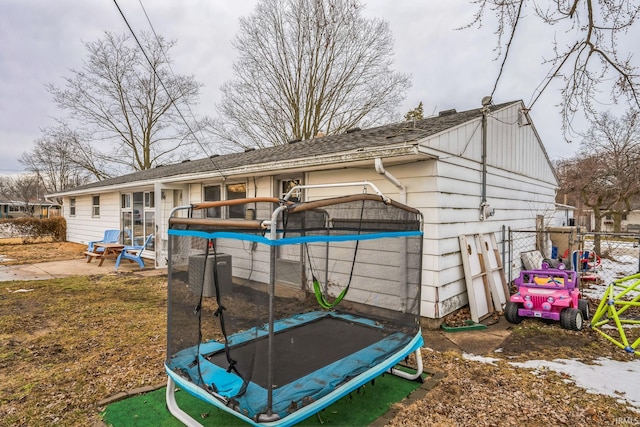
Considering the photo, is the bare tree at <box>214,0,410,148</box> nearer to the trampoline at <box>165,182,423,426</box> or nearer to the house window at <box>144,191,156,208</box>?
the house window at <box>144,191,156,208</box>

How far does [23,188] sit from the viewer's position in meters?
35.1

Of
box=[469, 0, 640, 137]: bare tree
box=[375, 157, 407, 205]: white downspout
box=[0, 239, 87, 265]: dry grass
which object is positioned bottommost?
box=[0, 239, 87, 265]: dry grass

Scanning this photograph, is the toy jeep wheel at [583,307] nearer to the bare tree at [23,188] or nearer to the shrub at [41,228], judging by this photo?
the shrub at [41,228]

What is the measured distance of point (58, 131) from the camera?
2017 cm

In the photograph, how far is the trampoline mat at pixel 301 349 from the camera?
7.32 ft

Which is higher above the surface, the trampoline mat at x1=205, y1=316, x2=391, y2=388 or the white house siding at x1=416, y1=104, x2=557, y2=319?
the white house siding at x1=416, y1=104, x2=557, y2=319

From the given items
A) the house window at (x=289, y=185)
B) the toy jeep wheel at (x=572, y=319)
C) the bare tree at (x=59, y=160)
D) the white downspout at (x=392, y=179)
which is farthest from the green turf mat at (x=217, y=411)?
the bare tree at (x=59, y=160)

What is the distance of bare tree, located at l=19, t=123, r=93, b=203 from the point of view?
67.2ft

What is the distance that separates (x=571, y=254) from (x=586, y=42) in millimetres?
4913

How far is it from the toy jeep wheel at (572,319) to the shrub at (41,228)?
19740 millimetres

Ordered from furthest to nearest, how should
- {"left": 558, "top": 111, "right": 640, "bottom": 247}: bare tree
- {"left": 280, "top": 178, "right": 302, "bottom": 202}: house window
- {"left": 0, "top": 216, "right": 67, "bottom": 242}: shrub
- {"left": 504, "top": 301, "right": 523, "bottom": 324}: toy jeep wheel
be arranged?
{"left": 0, "top": 216, "right": 67, "bottom": 242}: shrub → {"left": 558, "top": 111, "right": 640, "bottom": 247}: bare tree → {"left": 280, "top": 178, "right": 302, "bottom": 202}: house window → {"left": 504, "top": 301, "right": 523, "bottom": 324}: toy jeep wheel

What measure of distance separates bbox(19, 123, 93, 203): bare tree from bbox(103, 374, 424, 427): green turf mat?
2237 centimetres

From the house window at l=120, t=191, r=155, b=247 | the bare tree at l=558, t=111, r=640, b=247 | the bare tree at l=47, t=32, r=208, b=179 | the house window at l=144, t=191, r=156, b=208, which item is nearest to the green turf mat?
the house window at l=120, t=191, r=155, b=247

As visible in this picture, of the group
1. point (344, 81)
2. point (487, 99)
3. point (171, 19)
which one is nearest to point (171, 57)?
Result: point (344, 81)
